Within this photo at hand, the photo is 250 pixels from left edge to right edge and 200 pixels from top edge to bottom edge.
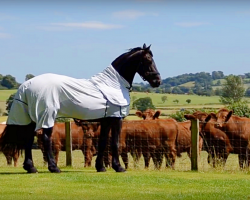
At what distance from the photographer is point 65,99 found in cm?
1581

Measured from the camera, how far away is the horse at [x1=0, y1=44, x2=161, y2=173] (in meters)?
15.7

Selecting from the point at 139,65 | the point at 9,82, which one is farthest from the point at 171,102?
the point at 139,65

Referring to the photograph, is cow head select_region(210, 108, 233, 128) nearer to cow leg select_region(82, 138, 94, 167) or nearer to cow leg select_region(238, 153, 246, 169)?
cow leg select_region(238, 153, 246, 169)

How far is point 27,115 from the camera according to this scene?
1600 cm

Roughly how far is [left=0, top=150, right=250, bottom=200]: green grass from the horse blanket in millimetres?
1272

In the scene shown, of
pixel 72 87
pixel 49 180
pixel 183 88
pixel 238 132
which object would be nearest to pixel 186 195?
pixel 49 180

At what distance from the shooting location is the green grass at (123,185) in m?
12.8

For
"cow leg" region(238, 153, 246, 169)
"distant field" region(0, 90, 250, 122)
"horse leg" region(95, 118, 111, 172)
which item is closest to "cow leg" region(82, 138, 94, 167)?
"cow leg" region(238, 153, 246, 169)

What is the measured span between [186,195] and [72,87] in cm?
420

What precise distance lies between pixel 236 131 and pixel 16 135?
Answer: 302 inches

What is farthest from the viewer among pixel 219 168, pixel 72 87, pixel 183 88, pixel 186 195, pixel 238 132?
pixel 183 88

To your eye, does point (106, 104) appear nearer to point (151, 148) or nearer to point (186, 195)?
point (186, 195)

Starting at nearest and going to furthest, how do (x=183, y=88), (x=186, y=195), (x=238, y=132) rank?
(x=186, y=195), (x=238, y=132), (x=183, y=88)

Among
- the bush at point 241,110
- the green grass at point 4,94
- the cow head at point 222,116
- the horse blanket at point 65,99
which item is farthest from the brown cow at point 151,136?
the green grass at point 4,94
